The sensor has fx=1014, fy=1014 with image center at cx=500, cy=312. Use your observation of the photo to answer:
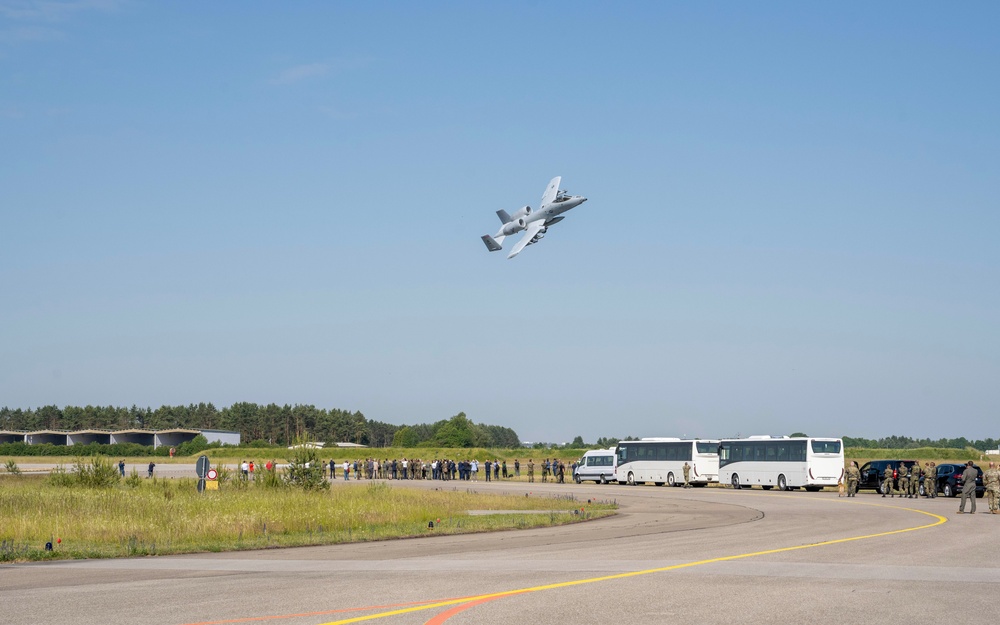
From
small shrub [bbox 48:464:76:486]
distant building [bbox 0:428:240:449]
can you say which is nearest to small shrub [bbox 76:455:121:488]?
small shrub [bbox 48:464:76:486]

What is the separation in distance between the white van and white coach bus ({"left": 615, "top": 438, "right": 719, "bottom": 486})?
80cm

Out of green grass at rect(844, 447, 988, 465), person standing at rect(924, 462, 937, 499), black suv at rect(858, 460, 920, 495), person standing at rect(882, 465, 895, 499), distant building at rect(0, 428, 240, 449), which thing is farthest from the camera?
distant building at rect(0, 428, 240, 449)

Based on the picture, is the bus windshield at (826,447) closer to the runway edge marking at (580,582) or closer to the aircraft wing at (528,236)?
the aircraft wing at (528,236)

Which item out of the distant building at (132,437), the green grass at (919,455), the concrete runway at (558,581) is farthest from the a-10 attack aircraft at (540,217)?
the distant building at (132,437)

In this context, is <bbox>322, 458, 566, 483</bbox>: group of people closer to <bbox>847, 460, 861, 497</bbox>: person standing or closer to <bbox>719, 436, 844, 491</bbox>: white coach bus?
<bbox>719, 436, 844, 491</bbox>: white coach bus

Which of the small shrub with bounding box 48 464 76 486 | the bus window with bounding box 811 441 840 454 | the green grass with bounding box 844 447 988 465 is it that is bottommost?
the green grass with bounding box 844 447 988 465

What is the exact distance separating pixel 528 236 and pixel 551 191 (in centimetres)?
324

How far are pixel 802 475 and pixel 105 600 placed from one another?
142ft

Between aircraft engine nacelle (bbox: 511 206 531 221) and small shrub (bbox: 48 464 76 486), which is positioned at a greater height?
aircraft engine nacelle (bbox: 511 206 531 221)

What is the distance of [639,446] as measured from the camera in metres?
60.8

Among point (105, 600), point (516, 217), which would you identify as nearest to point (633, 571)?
point (105, 600)

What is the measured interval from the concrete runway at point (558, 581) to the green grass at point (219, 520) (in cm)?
210

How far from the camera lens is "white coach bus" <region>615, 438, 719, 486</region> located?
57719 mm

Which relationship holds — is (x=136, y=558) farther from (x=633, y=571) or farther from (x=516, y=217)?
(x=516, y=217)
